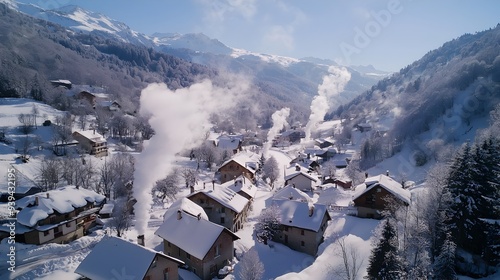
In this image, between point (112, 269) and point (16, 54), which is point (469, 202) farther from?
point (16, 54)

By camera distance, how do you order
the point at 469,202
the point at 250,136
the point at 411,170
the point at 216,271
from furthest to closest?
the point at 250,136 → the point at 411,170 → the point at 216,271 → the point at 469,202

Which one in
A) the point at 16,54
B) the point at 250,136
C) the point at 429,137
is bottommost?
the point at 250,136

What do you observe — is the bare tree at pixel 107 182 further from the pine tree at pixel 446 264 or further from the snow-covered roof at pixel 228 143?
the pine tree at pixel 446 264

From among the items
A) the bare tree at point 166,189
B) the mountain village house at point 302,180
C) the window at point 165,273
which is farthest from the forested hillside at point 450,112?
the window at point 165,273

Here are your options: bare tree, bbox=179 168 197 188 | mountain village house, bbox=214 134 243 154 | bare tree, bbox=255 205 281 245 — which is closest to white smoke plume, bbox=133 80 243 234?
bare tree, bbox=255 205 281 245

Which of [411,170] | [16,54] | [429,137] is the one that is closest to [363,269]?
[411,170]

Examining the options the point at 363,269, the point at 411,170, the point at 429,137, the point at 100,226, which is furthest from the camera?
the point at 429,137

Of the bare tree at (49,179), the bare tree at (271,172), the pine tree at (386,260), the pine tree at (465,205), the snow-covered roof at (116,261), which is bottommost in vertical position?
the bare tree at (271,172)

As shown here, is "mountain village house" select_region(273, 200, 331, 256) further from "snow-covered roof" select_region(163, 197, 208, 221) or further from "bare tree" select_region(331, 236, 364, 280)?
"snow-covered roof" select_region(163, 197, 208, 221)
